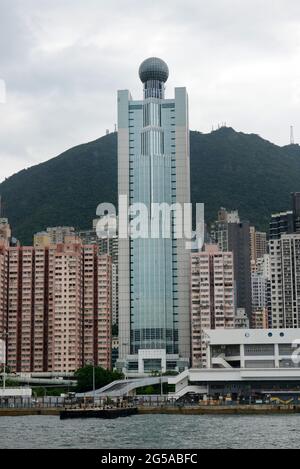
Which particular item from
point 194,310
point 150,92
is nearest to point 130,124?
point 150,92

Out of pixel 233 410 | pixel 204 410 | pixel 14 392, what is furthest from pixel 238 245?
pixel 233 410

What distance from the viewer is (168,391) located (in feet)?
312

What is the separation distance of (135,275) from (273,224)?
47291 mm

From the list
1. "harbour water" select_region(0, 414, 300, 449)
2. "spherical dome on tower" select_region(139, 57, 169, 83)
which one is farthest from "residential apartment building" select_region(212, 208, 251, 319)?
"harbour water" select_region(0, 414, 300, 449)

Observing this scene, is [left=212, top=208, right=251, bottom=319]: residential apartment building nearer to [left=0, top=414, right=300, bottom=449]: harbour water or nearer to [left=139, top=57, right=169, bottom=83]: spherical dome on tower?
[left=139, top=57, right=169, bottom=83]: spherical dome on tower

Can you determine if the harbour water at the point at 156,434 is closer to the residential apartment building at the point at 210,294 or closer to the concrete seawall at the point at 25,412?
the concrete seawall at the point at 25,412

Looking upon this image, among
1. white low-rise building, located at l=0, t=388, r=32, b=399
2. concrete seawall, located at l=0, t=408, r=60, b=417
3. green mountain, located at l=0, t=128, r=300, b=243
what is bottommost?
concrete seawall, located at l=0, t=408, r=60, b=417

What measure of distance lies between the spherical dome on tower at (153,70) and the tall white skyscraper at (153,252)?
438 cm

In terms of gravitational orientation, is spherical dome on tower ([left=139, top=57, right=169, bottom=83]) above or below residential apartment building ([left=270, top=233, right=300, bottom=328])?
above

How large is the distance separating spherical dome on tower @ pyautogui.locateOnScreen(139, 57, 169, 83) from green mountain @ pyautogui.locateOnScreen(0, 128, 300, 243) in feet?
146

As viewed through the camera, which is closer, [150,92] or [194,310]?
[194,310]

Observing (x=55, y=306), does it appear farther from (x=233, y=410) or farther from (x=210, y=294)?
(x=233, y=410)

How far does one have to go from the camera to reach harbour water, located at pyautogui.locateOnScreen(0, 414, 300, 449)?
3850cm
